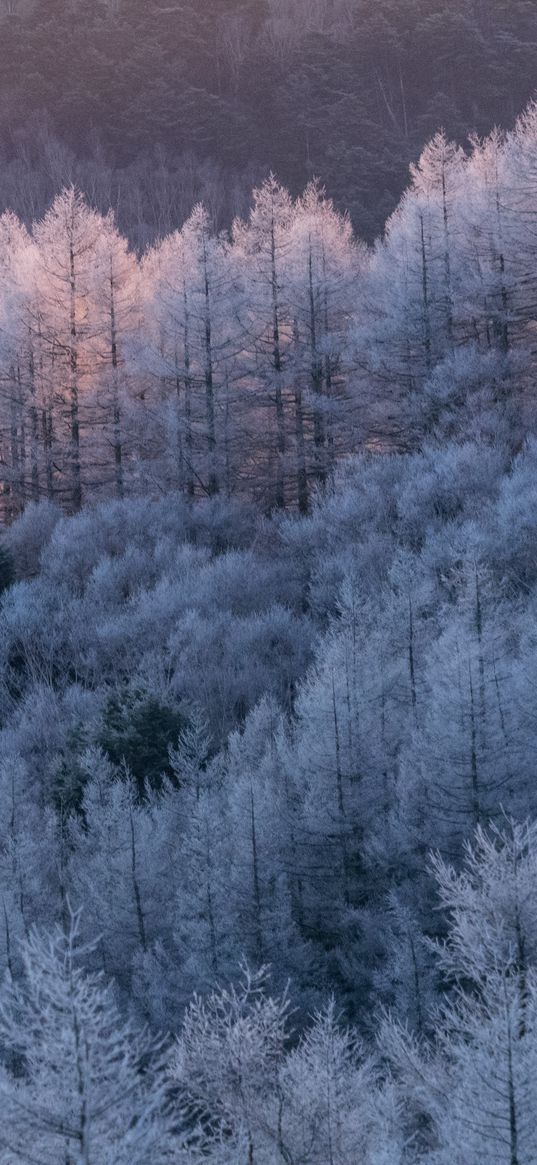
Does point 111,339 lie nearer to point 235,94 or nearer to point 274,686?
point 274,686

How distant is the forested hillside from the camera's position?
228 feet

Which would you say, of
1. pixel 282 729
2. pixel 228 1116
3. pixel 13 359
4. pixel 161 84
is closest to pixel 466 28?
pixel 161 84

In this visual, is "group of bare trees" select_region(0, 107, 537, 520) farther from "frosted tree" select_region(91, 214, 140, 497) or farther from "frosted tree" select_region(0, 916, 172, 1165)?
"frosted tree" select_region(0, 916, 172, 1165)

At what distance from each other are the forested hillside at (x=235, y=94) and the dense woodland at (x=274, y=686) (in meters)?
32.4

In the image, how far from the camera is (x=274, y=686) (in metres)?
16.2

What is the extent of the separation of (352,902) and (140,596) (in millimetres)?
8923

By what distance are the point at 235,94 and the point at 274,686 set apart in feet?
267

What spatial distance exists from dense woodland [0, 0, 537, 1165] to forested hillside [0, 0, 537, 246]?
32.4 m

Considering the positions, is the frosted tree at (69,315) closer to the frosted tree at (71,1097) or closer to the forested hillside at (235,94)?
the frosted tree at (71,1097)

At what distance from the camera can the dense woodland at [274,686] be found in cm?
670

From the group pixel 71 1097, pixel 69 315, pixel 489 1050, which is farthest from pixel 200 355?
pixel 71 1097

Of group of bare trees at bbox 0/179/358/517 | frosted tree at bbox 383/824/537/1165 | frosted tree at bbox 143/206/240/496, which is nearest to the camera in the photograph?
frosted tree at bbox 383/824/537/1165

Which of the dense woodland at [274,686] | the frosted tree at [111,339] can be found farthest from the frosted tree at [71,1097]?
the frosted tree at [111,339]

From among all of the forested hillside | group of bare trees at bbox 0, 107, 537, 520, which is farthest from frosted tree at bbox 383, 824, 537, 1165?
the forested hillside
